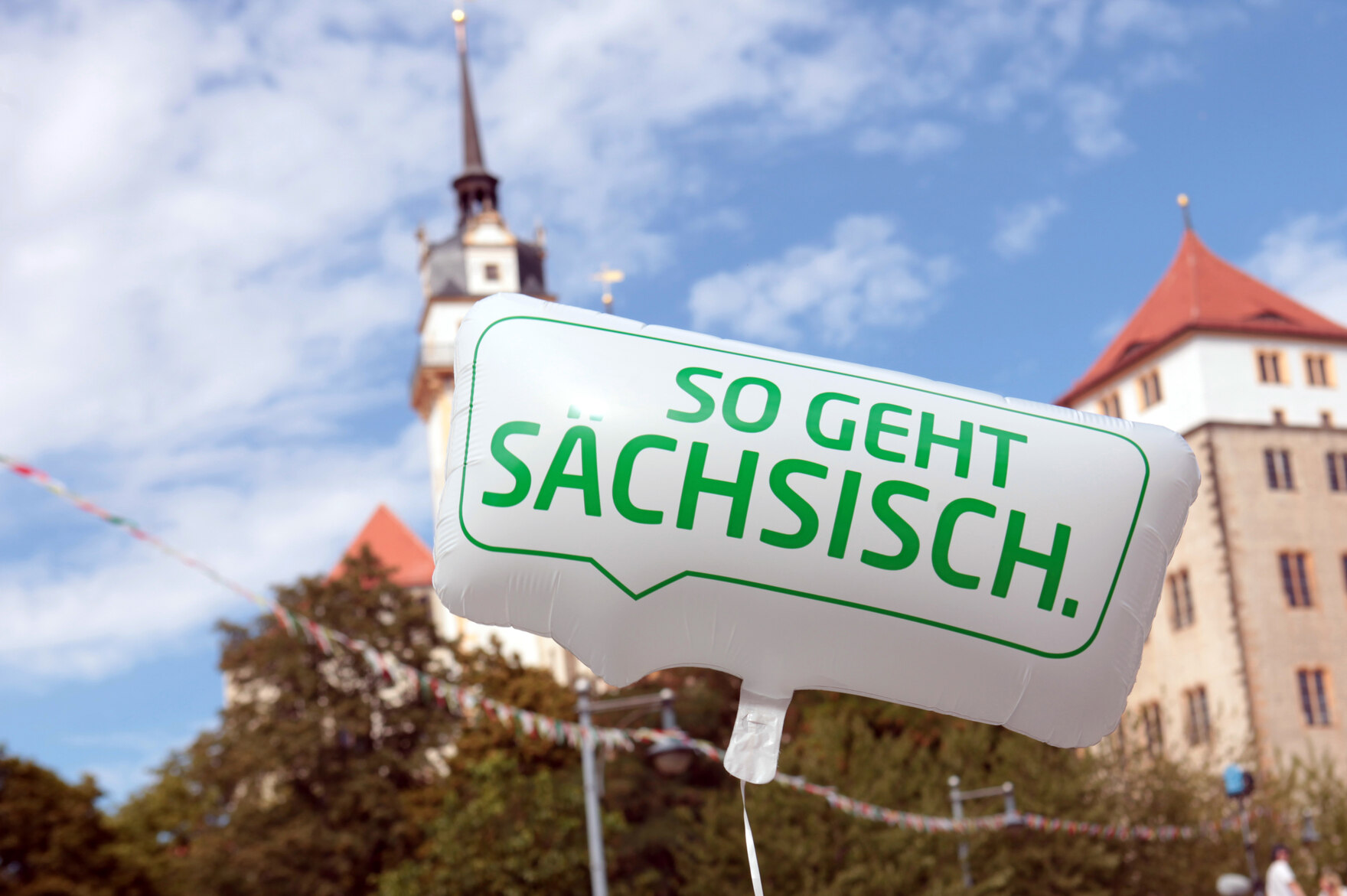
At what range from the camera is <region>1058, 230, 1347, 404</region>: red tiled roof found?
5859 centimetres

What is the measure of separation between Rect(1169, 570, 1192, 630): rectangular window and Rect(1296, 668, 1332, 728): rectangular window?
13.2ft

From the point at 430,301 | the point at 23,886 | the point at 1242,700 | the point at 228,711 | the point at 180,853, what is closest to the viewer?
the point at 228,711

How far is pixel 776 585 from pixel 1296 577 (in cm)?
5388

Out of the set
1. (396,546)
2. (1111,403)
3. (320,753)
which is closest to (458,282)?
(396,546)

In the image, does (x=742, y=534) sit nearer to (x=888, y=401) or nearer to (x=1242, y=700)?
(x=888, y=401)

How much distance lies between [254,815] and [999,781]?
17598 millimetres

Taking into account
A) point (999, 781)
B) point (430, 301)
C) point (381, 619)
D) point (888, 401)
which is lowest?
point (888, 401)

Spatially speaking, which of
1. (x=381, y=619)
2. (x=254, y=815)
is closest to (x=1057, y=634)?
(x=254, y=815)

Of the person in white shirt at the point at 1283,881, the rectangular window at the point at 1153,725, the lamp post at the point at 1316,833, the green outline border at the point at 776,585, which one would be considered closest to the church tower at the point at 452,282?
the rectangular window at the point at 1153,725

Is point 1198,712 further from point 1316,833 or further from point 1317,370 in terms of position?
point 1316,833

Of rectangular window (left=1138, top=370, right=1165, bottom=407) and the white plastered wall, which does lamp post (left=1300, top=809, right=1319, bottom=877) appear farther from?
rectangular window (left=1138, top=370, right=1165, bottom=407)

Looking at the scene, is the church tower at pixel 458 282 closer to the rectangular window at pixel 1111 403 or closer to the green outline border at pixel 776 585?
the rectangular window at pixel 1111 403

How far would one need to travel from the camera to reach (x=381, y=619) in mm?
→ 43500

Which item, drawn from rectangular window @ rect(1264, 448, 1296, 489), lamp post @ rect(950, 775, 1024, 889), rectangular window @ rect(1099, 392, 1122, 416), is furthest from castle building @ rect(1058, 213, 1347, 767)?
lamp post @ rect(950, 775, 1024, 889)
